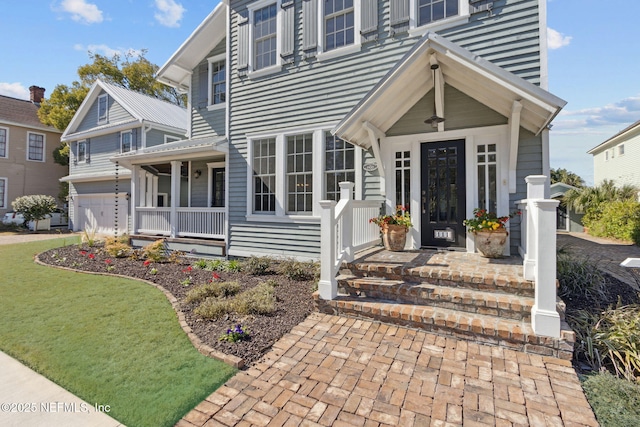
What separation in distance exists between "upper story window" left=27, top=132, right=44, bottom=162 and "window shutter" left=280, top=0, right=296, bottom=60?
22047 millimetres

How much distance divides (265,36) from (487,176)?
659cm

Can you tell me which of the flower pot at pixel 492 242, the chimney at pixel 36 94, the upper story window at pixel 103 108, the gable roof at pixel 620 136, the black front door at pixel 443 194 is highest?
the chimney at pixel 36 94

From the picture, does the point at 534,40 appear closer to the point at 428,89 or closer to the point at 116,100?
the point at 428,89

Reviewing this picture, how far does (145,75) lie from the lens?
2373cm

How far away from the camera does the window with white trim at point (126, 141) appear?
14934 mm

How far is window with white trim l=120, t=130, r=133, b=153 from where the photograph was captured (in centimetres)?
1493

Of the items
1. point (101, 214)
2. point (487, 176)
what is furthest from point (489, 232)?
point (101, 214)

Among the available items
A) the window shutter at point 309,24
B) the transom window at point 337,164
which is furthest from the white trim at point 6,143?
the transom window at point 337,164

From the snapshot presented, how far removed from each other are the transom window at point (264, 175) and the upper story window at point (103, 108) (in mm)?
12982

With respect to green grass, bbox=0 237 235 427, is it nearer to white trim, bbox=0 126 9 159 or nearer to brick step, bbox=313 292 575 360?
brick step, bbox=313 292 575 360

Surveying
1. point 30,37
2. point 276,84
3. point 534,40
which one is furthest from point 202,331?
point 30,37

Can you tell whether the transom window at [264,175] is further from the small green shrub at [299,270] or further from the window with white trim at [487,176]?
the window with white trim at [487,176]

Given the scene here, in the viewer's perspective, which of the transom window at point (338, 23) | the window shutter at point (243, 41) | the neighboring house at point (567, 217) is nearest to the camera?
the transom window at point (338, 23)

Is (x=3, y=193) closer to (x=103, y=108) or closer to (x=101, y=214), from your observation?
(x=101, y=214)
